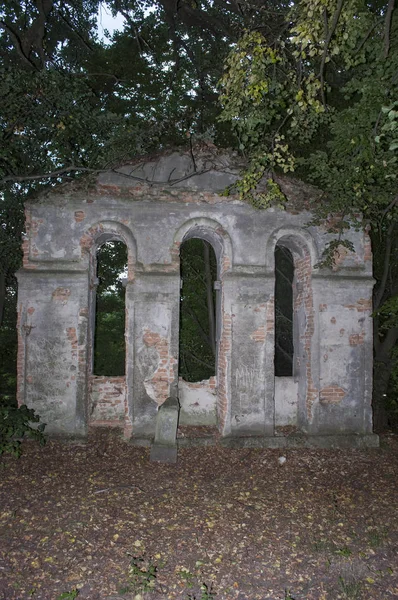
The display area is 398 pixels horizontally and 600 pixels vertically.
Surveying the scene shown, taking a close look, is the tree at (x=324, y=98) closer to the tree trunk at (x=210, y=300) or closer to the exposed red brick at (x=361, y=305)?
the exposed red brick at (x=361, y=305)

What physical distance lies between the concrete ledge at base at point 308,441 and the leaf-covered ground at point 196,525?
21 cm

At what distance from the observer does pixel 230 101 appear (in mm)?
5066

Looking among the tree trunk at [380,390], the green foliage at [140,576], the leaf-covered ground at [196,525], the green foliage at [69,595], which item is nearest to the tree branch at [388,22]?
the leaf-covered ground at [196,525]

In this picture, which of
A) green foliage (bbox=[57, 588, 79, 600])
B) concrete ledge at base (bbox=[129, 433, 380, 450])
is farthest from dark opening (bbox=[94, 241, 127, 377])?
green foliage (bbox=[57, 588, 79, 600])

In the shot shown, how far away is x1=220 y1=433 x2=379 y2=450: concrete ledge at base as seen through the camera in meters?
7.56

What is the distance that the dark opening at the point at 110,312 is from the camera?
14.5m

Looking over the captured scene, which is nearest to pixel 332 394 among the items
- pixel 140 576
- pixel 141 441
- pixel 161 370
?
pixel 161 370

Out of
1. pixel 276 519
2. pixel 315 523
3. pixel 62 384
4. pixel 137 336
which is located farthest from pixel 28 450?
pixel 315 523

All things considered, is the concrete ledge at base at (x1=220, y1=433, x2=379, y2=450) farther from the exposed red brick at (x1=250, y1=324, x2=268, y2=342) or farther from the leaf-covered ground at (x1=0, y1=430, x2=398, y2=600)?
the exposed red brick at (x1=250, y1=324, x2=268, y2=342)

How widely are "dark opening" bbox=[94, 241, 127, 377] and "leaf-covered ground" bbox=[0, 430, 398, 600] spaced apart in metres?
7.16

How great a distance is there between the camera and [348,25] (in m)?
4.62

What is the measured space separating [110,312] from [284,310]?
646 cm

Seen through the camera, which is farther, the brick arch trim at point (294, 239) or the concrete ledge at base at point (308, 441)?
the brick arch trim at point (294, 239)

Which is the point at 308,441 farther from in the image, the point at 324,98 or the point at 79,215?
the point at 79,215
